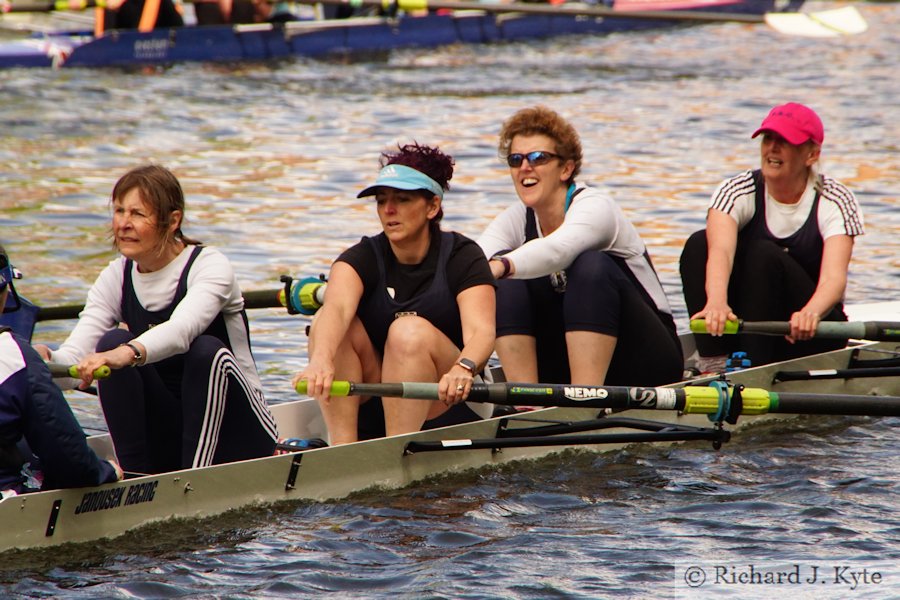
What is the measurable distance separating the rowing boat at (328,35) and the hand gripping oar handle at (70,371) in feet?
37.8

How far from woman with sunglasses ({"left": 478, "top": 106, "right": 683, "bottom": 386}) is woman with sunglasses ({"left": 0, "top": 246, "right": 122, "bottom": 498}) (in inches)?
80.9

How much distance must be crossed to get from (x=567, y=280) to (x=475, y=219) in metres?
6.29

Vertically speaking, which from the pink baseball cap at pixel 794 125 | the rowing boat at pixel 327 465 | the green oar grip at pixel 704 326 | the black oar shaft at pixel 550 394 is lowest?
the rowing boat at pixel 327 465

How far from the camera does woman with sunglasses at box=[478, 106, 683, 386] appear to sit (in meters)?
5.95

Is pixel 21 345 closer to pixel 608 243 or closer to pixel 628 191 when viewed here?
pixel 608 243

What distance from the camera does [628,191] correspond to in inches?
533

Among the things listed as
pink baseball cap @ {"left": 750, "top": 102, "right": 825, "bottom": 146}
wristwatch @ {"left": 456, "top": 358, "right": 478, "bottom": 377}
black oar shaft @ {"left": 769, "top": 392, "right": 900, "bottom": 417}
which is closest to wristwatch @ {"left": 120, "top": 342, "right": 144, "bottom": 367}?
wristwatch @ {"left": 456, "top": 358, "right": 478, "bottom": 377}

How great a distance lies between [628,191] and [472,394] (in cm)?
858

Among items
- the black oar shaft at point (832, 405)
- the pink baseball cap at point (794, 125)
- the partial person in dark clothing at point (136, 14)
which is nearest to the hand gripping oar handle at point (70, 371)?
the black oar shaft at point (832, 405)

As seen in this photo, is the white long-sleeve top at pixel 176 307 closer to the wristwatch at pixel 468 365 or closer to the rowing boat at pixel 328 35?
the wristwatch at pixel 468 365

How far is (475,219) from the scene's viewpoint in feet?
40.4

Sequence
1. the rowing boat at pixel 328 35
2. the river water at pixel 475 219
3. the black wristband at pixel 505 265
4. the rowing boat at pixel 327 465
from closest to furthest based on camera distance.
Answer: the rowing boat at pixel 327 465, the river water at pixel 475 219, the black wristband at pixel 505 265, the rowing boat at pixel 328 35

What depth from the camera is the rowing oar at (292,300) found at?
21.0ft

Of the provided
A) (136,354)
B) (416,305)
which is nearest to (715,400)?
(416,305)
